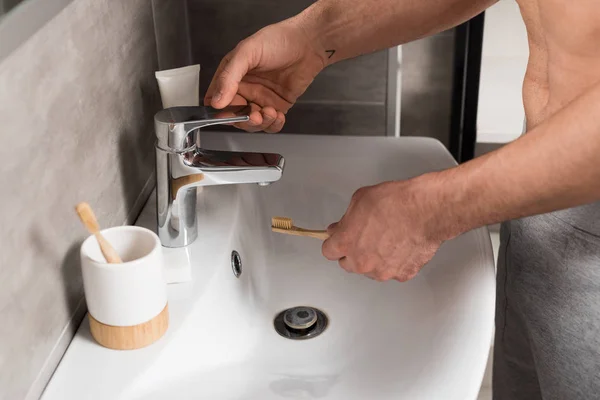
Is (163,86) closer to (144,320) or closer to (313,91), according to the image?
(144,320)

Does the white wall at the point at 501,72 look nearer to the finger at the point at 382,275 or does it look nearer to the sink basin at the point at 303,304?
the sink basin at the point at 303,304

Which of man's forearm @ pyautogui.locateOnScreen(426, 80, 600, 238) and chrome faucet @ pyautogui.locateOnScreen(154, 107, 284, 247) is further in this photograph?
chrome faucet @ pyautogui.locateOnScreen(154, 107, 284, 247)

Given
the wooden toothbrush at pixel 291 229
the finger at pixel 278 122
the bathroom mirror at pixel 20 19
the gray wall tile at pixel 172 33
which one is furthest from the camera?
the gray wall tile at pixel 172 33

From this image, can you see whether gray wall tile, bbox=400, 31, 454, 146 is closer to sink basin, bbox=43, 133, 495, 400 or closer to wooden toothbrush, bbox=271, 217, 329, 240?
sink basin, bbox=43, 133, 495, 400

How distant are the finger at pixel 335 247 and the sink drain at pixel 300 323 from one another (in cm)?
12

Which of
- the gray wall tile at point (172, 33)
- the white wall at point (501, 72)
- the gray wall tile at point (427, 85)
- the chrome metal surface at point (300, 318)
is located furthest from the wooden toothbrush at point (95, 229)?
the white wall at point (501, 72)

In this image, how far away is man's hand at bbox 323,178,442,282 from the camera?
0.75 m

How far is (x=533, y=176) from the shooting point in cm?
66

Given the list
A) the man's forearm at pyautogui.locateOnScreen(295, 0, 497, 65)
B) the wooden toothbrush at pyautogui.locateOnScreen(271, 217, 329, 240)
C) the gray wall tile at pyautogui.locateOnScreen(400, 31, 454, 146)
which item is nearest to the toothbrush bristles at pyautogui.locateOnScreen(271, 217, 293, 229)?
the wooden toothbrush at pyautogui.locateOnScreen(271, 217, 329, 240)

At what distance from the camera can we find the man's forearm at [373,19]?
0.97 m

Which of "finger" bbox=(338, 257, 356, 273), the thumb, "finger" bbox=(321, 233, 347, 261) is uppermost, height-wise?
the thumb

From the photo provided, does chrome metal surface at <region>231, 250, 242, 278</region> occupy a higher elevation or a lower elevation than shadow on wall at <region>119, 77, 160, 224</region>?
lower

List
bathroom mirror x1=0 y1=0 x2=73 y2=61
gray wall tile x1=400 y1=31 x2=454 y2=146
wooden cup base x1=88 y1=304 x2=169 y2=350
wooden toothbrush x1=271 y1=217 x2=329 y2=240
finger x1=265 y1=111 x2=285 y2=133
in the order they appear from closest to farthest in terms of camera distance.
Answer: bathroom mirror x1=0 y1=0 x2=73 y2=61 → wooden cup base x1=88 y1=304 x2=169 y2=350 → wooden toothbrush x1=271 y1=217 x2=329 y2=240 → finger x1=265 y1=111 x2=285 y2=133 → gray wall tile x1=400 y1=31 x2=454 y2=146

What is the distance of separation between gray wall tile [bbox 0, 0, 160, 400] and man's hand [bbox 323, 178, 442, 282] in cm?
25
